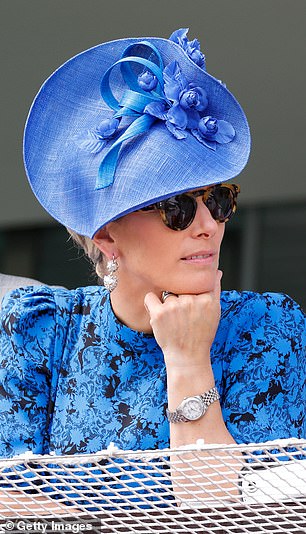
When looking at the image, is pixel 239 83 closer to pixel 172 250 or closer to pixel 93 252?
pixel 93 252

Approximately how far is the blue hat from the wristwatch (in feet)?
1.42

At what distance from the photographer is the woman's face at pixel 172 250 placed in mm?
2168

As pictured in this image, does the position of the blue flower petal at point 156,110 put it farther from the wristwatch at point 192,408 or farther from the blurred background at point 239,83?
the blurred background at point 239,83

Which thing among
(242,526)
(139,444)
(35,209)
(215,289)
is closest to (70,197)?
(215,289)

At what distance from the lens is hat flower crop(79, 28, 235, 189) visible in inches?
85.5

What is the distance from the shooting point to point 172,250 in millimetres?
2174

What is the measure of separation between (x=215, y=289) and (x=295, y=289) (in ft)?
21.1

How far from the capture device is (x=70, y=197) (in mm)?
2312

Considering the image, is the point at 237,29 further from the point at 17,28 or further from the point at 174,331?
the point at 174,331

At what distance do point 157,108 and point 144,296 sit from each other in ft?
1.47

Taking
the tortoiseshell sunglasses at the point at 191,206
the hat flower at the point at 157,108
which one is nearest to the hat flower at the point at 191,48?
the hat flower at the point at 157,108

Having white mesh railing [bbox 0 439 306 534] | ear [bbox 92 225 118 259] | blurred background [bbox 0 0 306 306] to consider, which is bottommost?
white mesh railing [bbox 0 439 306 534]

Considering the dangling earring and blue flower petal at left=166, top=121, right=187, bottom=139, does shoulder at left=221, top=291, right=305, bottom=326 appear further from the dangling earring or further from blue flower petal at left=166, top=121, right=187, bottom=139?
Answer: blue flower petal at left=166, top=121, right=187, bottom=139
